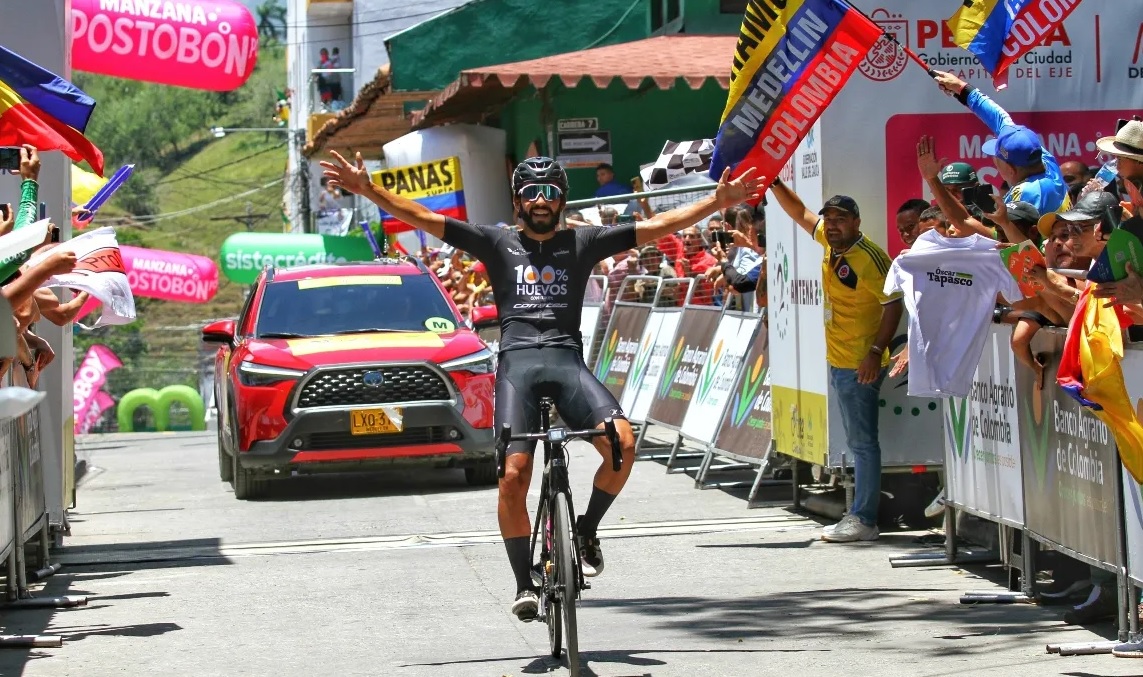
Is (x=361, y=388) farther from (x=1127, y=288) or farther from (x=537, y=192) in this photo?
(x=1127, y=288)

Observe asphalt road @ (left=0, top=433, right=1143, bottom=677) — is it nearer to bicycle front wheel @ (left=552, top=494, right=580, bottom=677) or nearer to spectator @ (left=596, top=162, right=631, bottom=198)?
bicycle front wheel @ (left=552, top=494, right=580, bottom=677)

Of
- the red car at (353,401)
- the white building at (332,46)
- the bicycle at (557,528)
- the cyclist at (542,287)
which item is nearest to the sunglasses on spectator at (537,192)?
the cyclist at (542,287)

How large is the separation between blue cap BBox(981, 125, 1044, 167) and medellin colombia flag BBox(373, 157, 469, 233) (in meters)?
15.5

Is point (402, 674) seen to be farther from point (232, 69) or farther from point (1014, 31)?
point (232, 69)

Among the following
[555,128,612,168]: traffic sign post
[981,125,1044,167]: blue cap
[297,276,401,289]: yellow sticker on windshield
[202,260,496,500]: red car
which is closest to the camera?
[981,125,1044,167]: blue cap

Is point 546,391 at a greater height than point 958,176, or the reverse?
point 958,176

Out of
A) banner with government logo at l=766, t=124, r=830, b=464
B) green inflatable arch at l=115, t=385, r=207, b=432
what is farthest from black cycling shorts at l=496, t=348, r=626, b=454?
green inflatable arch at l=115, t=385, r=207, b=432

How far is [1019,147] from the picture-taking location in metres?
8.89

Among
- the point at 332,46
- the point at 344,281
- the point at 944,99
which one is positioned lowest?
the point at 344,281

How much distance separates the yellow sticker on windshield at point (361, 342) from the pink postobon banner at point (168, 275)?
899 inches

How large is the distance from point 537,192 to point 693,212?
0.71 m

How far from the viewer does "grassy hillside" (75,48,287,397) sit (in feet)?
274

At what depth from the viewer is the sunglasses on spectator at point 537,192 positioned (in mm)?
7484

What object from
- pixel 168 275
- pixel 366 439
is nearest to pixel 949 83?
pixel 366 439
